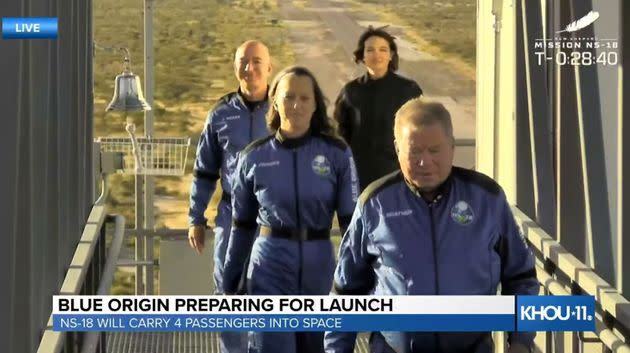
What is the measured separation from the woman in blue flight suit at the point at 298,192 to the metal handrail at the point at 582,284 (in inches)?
19.6

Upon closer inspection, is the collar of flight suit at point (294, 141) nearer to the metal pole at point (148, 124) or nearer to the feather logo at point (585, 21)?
the feather logo at point (585, 21)

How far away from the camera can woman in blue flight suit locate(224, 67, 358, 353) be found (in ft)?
14.5

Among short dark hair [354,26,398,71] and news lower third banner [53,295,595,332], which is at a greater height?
short dark hair [354,26,398,71]

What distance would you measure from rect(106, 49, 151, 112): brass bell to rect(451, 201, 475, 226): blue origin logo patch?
2.98 m

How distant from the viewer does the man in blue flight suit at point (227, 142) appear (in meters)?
5.27

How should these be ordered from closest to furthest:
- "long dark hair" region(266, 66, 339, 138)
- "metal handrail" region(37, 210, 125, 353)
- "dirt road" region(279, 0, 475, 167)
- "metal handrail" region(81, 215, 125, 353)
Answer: "metal handrail" region(37, 210, 125, 353) → "long dark hair" region(266, 66, 339, 138) → "metal handrail" region(81, 215, 125, 353) → "dirt road" region(279, 0, 475, 167)

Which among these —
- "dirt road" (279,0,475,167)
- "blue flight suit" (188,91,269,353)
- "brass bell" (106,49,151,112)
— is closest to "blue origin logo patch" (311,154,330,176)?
"blue flight suit" (188,91,269,353)

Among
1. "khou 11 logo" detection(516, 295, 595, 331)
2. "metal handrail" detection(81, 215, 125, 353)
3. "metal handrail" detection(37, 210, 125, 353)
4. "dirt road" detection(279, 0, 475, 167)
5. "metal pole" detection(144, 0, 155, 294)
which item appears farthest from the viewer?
"dirt road" detection(279, 0, 475, 167)

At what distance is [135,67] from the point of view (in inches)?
331

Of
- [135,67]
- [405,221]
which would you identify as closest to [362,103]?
[405,221]

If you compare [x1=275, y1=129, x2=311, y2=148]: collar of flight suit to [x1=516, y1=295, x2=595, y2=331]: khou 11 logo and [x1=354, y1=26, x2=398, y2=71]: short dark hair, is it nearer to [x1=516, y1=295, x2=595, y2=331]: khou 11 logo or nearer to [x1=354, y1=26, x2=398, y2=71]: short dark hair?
[x1=516, y1=295, x2=595, y2=331]: khou 11 logo

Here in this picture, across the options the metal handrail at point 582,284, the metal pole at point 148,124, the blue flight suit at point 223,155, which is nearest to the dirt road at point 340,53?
the metal pole at point 148,124

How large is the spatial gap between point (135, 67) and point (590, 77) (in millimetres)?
4398

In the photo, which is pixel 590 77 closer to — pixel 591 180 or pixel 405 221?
pixel 591 180
